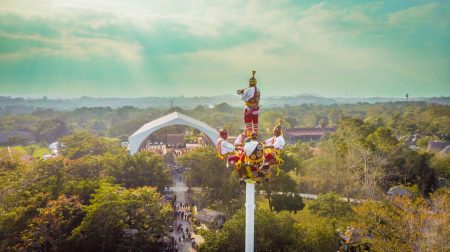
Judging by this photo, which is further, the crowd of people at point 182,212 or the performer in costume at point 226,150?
the crowd of people at point 182,212

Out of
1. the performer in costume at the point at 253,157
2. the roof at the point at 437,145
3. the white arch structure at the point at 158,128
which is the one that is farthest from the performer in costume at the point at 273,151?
the roof at the point at 437,145

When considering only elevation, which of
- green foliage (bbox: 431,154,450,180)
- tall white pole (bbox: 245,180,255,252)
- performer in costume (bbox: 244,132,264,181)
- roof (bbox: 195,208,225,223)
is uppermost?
performer in costume (bbox: 244,132,264,181)

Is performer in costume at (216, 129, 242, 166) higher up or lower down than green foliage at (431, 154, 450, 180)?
higher up

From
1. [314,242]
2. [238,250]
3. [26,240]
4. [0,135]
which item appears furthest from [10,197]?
[0,135]

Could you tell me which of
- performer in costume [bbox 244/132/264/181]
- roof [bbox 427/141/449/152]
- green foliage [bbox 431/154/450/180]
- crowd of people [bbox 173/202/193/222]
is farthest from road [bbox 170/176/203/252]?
roof [bbox 427/141/449/152]

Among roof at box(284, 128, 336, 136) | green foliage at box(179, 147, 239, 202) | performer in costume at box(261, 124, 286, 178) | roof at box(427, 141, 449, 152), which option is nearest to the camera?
performer in costume at box(261, 124, 286, 178)

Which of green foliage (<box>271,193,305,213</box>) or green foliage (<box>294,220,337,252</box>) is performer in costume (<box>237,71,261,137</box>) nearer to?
green foliage (<box>294,220,337,252</box>)

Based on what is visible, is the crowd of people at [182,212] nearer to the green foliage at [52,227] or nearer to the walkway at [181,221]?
the walkway at [181,221]

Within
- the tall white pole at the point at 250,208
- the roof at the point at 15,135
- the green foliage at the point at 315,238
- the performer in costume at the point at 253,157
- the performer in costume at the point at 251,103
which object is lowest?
the green foliage at the point at 315,238
